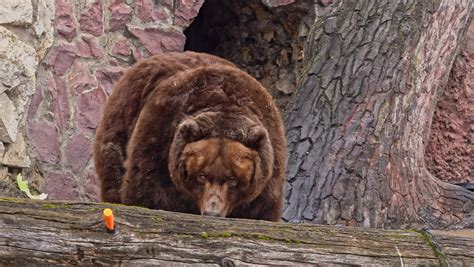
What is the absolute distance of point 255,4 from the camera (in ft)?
31.0

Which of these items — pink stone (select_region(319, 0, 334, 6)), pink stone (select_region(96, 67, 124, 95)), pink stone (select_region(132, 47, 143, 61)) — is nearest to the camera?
pink stone (select_region(96, 67, 124, 95))

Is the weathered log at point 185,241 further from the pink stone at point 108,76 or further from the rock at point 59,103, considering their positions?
the pink stone at point 108,76

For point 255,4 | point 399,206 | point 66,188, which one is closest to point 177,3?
point 255,4

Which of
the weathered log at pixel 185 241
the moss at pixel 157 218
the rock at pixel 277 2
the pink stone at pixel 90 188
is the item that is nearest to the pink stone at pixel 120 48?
the pink stone at pixel 90 188

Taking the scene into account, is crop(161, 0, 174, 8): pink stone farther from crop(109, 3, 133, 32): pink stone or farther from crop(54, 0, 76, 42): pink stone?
crop(54, 0, 76, 42): pink stone

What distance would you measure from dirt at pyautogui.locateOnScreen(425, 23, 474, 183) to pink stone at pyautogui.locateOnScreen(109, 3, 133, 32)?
2.65m

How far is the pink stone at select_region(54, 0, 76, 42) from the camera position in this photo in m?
8.25

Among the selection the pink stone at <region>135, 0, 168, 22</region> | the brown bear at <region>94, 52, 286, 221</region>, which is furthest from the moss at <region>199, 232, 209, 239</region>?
the pink stone at <region>135, 0, 168, 22</region>

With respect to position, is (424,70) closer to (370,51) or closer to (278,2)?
(370,51)

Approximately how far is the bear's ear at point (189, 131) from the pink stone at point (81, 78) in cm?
304

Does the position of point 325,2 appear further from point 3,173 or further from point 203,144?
point 203,144

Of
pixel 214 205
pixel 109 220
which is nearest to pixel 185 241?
pixel 109 220

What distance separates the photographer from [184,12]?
889 centimetres

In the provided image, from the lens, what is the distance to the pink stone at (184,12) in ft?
29.1
